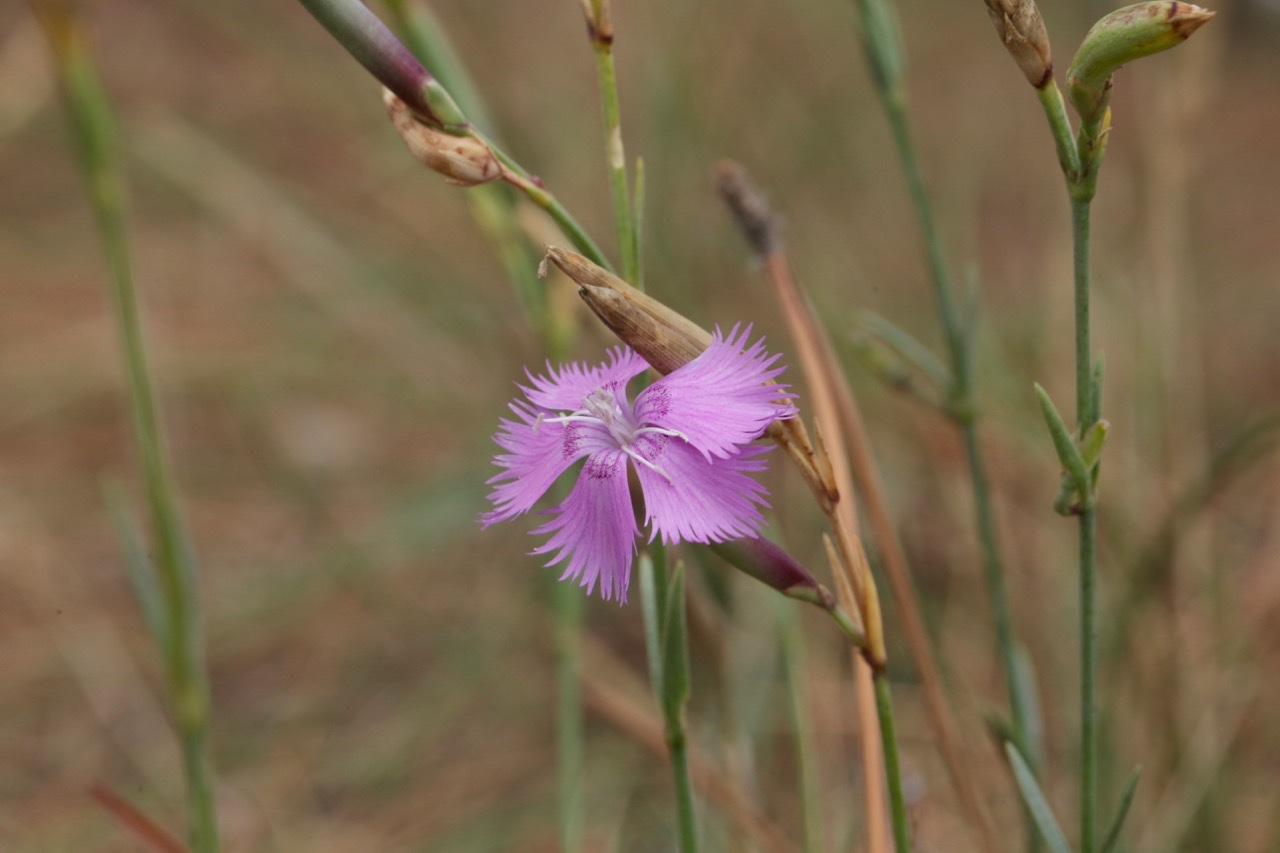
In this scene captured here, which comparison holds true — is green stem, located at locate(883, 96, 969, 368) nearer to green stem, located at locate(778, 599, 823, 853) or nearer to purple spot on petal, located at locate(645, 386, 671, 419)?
green stem, located at locate(778, 599, 823, 853)

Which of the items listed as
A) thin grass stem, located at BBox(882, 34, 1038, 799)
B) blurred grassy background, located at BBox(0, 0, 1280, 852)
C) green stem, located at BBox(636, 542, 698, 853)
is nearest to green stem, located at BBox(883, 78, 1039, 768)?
thin grass stem, located at BBox(882, 34, 1038, 799)

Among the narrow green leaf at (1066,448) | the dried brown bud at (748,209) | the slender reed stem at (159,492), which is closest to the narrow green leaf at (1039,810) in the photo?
the narrow green leaf at (1066,448)

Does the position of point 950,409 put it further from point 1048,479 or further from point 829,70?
point 829,70

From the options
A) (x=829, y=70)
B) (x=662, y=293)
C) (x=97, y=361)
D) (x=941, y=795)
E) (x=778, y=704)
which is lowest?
(x=941, y=795)

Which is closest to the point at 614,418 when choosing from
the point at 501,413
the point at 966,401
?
the point at 966,401

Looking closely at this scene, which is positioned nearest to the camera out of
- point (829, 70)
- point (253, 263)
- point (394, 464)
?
point (394, 464)

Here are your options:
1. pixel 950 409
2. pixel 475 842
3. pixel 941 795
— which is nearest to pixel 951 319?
pixel 950 409

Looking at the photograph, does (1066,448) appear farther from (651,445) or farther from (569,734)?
(569,734)
